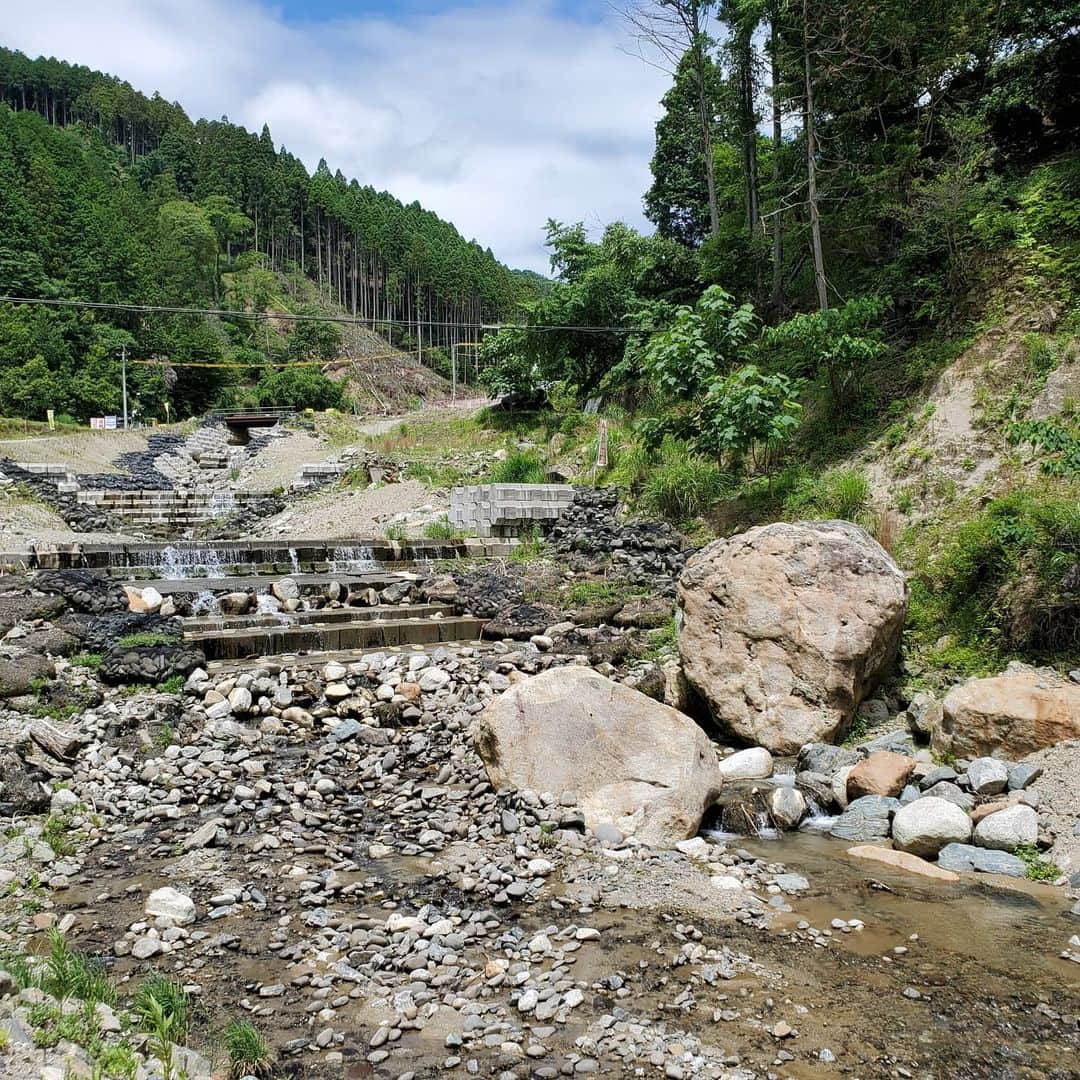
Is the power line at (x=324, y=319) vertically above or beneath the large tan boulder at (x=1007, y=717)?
above

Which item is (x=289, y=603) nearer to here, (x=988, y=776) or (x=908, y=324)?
(x=988, y=776)

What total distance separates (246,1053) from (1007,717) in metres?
5.71

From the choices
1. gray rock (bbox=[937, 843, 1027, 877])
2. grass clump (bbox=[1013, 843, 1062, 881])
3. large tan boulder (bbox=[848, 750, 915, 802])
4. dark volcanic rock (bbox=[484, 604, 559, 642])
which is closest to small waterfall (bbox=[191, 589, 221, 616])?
dark volcanic rock (bbox=[484, 604, 559, 642])

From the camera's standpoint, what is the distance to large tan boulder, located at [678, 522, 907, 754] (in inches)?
279

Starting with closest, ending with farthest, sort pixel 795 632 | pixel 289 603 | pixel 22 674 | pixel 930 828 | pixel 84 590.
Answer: pixel 930 828, pixel 795 632, pixel 22 674, pixel 84 590, pixel 289 603

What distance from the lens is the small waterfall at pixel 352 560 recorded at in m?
14.9

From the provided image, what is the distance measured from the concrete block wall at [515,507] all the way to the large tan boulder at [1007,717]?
34.4 feet

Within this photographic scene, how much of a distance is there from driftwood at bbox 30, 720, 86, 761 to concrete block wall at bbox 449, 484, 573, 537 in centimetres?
1033

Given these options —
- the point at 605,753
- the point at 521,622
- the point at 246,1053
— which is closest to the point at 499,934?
the point at 246,1053

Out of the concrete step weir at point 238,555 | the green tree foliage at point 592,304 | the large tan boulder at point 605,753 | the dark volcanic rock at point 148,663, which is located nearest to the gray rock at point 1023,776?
the large tan boulder at point 605,753

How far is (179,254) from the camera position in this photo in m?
63.8

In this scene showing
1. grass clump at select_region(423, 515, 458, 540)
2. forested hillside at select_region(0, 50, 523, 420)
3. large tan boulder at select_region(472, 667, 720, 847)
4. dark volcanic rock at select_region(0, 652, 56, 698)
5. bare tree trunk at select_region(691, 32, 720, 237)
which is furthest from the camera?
forested hillside at select_region(0, 50, 523, 420)

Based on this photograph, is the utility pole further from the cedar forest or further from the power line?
the cedar forest

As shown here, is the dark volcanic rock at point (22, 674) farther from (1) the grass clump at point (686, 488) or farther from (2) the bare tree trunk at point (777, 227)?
(2) the bare tree trunk at point (777, 227)
